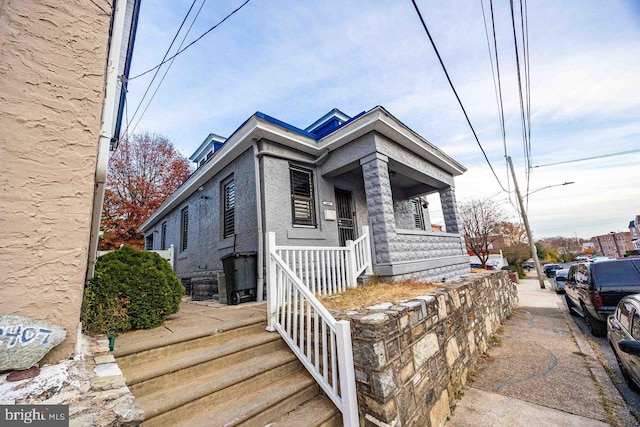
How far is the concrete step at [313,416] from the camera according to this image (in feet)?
6.64

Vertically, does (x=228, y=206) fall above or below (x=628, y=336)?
above

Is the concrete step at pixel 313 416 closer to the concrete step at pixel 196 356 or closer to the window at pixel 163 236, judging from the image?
the concrete step at pixel 196 356

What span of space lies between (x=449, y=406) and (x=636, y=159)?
53.9 feet

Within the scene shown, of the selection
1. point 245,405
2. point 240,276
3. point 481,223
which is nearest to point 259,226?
point 240,276

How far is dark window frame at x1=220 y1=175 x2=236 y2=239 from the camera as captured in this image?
20.7 ft

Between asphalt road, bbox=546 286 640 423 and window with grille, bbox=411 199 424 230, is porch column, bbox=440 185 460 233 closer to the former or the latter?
window with grille, bbox=411 199 424 230

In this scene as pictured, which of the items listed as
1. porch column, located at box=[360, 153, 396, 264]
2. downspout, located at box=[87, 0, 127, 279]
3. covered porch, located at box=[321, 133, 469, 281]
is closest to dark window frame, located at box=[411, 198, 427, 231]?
covered porch, located at box=[321, 133, 469, 281]

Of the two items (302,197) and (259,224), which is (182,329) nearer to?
(259,224)

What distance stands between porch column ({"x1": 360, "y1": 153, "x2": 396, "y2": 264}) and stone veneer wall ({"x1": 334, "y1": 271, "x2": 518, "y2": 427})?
1.37 meters

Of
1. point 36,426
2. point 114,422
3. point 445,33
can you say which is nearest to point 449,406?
point 114,422

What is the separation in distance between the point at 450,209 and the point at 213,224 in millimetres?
6901

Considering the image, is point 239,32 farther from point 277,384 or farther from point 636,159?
point 636,159

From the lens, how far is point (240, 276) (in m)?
4.71

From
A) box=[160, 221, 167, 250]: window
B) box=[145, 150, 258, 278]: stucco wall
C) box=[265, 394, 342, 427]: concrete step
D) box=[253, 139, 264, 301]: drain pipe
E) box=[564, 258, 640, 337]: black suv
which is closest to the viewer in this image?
box=[265, 394, 342, 427]: concrete step
